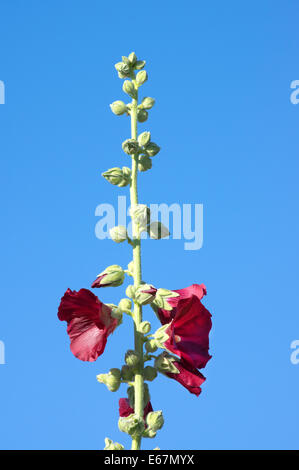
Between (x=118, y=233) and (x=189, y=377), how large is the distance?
3.58 ft

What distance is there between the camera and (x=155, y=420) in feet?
14.7

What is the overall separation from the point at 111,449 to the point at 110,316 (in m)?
0.85

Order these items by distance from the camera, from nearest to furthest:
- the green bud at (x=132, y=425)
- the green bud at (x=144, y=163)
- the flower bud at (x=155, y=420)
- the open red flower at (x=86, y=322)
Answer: the green bud at (x=132, y=425) → the flower bud at (x=155, y=420) → the open red flower at (x=86, y=322) → the green bud at (x=144, y=163)

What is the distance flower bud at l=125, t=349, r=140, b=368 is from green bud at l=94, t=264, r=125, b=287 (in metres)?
0.47

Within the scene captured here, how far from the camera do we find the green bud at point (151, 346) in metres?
4.57

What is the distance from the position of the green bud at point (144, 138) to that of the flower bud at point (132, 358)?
151 cm

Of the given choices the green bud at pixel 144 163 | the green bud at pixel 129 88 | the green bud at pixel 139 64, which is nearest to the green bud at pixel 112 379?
the green bud at pixel 144 163

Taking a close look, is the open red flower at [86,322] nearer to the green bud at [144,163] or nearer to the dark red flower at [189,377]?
the dark red flower at [189,377]

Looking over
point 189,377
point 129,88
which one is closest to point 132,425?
point 189,377

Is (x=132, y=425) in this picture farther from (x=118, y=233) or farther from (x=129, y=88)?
(x=129, y=88)
